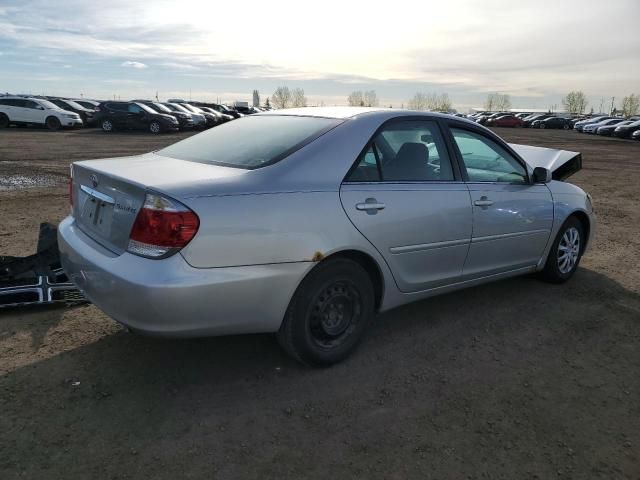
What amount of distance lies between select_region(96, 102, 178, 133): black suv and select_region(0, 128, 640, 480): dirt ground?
25019mm

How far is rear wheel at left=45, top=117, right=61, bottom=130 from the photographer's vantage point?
89.4 feet

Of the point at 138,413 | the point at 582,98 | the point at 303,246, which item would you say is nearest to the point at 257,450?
the point at 138,413

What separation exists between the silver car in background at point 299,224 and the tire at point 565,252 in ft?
1.89

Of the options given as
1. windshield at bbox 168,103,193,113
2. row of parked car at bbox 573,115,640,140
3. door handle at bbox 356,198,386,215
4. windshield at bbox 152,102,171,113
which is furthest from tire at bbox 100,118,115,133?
row of parked car at bbox 573,115,640,140

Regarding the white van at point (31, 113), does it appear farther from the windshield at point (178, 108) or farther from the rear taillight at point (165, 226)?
the rear taillight at point (165, 226)

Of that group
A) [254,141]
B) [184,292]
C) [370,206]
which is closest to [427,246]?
[370,206]

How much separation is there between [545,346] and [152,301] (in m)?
2.71

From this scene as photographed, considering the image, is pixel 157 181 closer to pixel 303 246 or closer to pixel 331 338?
pixel 303 246

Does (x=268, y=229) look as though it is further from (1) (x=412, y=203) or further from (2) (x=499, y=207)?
(2) (x=499, y=207)

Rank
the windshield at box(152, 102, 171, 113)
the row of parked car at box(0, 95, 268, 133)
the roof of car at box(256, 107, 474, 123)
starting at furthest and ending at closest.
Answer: the windshield at box(152, 102, 171, 113) → the row of parked car at box(0, 95, 268, 133) → the roof of car at box(256, 107, 474, 123)

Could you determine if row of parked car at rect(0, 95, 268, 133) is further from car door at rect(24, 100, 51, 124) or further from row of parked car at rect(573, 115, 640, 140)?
row of parked car at rect(573, 115, 640, 140)

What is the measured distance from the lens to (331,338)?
Answer: 332cm

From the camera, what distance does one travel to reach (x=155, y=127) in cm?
2744

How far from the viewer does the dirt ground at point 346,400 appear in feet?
8.16
